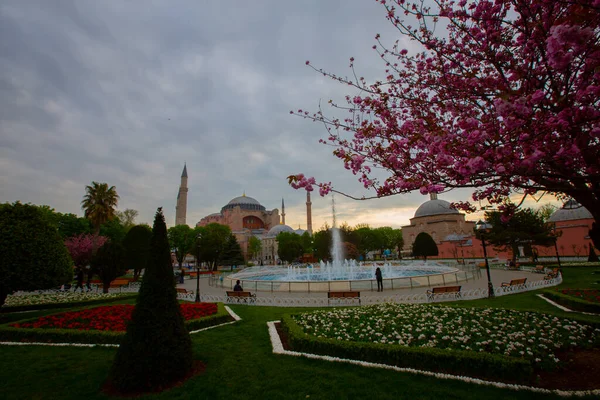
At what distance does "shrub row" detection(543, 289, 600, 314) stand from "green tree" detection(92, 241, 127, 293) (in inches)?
850

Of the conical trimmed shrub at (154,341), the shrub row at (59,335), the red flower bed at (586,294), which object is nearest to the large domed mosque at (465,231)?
the red flower bed at (586,294)

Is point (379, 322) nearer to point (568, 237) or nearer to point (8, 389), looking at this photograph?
point (8, 389)

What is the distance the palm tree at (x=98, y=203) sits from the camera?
90.4ft

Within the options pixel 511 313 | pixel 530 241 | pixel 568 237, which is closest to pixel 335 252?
pixel 530 241

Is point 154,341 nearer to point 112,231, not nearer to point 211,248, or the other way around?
point 211,248

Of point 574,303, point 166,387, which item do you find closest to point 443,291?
point 574,303

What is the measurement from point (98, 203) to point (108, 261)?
13.1 m

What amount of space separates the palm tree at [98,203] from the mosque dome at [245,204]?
70.6m

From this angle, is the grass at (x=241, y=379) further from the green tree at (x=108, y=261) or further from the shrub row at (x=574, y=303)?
the green tree at (x=108, y=261)

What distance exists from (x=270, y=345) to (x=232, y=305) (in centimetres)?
690

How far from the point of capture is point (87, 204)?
2786 centimetres

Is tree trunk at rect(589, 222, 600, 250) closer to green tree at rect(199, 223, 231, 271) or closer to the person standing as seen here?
the person standing

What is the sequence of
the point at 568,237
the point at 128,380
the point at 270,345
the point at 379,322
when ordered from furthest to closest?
the point at 568,237, the point at 379,322, the point at 270,345, the point at 128,380

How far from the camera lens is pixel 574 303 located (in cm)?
983
